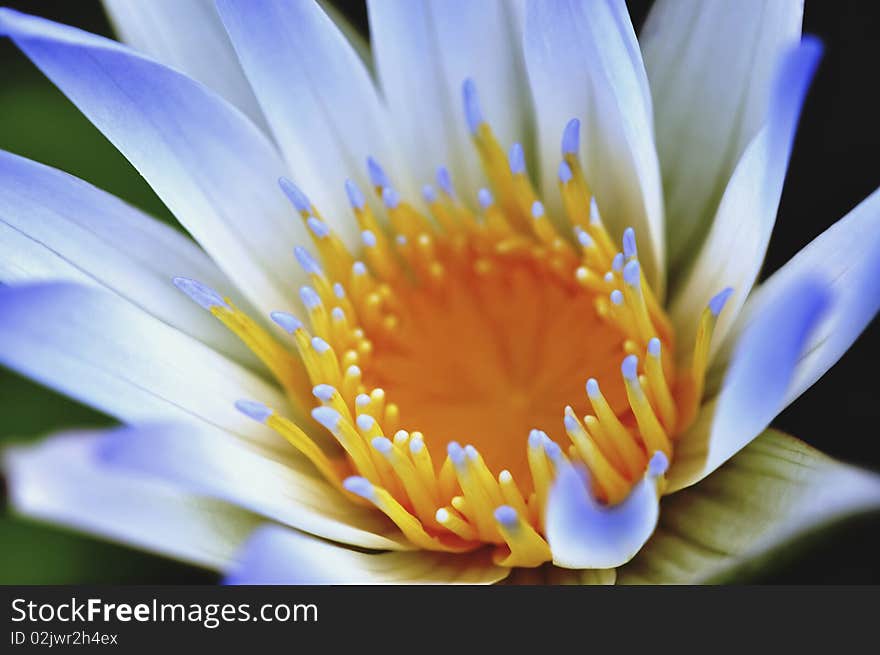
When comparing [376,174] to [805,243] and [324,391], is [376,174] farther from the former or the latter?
[805,243]

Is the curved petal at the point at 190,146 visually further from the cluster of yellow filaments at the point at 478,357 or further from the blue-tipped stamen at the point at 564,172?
the blue-tipped stamen at the point at 564,172

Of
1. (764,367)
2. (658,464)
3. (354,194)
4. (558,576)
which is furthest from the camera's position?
(354,194)

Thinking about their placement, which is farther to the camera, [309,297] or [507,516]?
[309,297]

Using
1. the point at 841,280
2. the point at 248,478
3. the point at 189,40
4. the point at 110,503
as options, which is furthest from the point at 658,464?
the point at 189,40

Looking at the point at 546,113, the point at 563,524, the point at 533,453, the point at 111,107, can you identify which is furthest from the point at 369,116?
the point at 563,524

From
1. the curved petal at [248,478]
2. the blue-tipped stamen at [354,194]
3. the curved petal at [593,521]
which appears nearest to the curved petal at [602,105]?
the blue-tipped stamen at [354,194]

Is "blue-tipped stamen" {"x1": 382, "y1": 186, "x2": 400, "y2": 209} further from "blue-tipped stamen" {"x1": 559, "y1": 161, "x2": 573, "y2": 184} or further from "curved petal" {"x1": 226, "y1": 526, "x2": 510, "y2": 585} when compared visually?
"curved petal" {"x1": 226, "y1": 526, "x2": 510, "y2": 585}

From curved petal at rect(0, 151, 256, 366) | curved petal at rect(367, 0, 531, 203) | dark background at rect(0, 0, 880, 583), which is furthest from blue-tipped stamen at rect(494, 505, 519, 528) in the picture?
curved petal at rect(367, 0, 531, 203)
